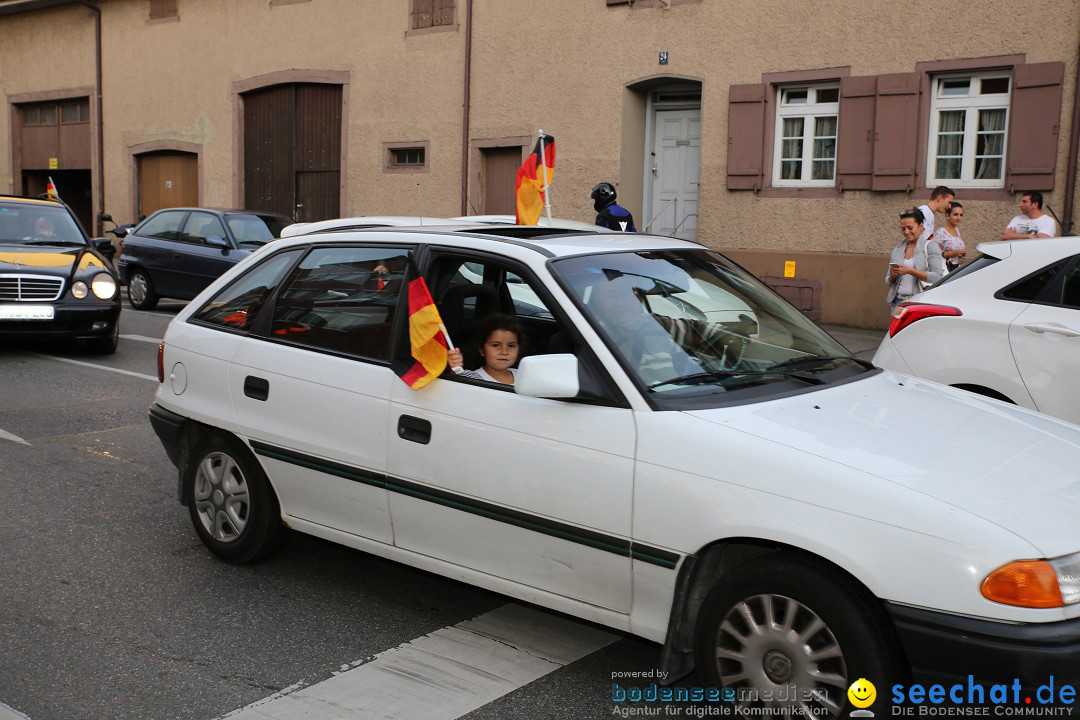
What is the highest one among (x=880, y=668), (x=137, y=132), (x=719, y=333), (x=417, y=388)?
(x=137, y=132)

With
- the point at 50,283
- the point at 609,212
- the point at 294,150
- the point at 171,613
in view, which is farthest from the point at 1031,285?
the point at 294,150

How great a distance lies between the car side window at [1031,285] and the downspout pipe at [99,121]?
24.0 meters

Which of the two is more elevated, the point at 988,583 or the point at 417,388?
the point at 417,388

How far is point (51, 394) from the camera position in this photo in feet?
29.3

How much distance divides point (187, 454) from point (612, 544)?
2.48 m

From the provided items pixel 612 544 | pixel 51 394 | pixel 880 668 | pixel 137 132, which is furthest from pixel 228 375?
pixel 137 132

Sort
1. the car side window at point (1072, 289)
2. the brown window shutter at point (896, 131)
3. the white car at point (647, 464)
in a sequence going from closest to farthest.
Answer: the white car at point (647, 464)
the car side window at point (1072, 289)
the brown window shutter at point (896, 131)

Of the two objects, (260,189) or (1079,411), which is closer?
(1079,411)

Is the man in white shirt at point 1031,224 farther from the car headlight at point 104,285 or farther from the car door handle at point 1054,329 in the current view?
the car headlight at point 104,285

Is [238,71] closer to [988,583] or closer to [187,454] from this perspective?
[187,454]

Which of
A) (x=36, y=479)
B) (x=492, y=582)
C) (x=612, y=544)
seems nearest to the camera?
(x=612, y=544)

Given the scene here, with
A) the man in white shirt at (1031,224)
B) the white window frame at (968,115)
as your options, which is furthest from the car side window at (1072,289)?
the white window frame at (968,115)

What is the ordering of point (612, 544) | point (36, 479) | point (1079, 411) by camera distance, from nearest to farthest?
1. point (612, 544)
2. point (1079, 411)
3. point (36, 479)

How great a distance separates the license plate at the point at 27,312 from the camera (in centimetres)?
1032
